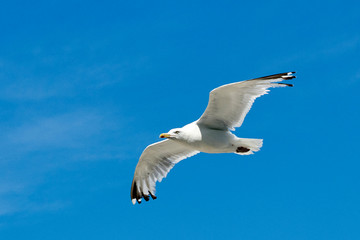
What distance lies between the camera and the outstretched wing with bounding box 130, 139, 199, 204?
15.6 meters

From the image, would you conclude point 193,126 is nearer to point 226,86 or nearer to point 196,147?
point 196,147

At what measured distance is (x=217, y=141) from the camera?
1365 centimetres

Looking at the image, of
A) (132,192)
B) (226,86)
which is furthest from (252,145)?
(132,192)

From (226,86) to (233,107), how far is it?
0.89 metres

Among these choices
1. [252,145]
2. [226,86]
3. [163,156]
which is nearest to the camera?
[226,86]

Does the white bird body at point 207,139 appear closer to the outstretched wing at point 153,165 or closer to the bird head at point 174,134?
the bird head at point 174,134

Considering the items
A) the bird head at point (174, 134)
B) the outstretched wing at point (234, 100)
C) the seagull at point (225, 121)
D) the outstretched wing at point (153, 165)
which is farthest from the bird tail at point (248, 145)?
the outstretched wing at point (153, 165)

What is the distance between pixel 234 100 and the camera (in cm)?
1340

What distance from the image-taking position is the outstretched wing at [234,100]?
12.9 metres

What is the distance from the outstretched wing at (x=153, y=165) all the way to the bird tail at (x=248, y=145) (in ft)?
7.06

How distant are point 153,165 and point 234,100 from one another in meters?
3.76

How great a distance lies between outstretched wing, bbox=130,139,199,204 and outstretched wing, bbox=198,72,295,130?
1843mm

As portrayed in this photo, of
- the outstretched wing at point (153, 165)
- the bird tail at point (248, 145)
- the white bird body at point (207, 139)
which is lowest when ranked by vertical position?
the bird tail at point (248, 145)

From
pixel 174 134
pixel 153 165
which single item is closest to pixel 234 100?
pixel 174 134
